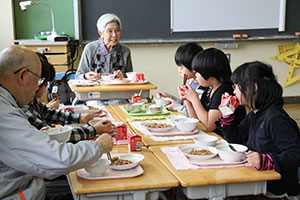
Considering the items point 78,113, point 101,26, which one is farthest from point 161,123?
point 101,26

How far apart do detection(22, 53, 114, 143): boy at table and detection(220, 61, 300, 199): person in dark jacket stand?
790 millimetres

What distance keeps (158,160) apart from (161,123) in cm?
63

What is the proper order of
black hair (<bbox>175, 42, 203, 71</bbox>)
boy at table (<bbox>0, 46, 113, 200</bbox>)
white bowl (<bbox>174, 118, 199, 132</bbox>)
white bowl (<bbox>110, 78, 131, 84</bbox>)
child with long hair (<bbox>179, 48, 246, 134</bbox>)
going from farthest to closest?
white bowl (<bbox>110, 78, 131, 84</bbox>), black hair (<bbox>175, 42, 203, 71</bbox>), child with long hair (<bbox>179, 48, 246, 134</bbox>), white bowl (<bbox>174, 118, 199, 132</bbox>), boy at table (<bbox>0, 46, 113, 200</bbox>)

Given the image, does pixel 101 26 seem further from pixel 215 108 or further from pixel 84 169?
pixel 84 169

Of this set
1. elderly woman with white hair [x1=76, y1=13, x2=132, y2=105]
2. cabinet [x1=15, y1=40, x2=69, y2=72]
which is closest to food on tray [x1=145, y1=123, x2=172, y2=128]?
elderly woman with white hair [x1=76, y1=13, x2=132, y2=105]

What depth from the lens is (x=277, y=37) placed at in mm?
6043

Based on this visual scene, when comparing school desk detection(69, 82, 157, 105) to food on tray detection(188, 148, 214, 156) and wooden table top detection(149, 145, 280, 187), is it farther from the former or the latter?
wooden table top detection(149, 145, 280, 187)

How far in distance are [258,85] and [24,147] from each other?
1140 mm

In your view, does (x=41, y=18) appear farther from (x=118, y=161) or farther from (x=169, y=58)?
(x=118, y=161)

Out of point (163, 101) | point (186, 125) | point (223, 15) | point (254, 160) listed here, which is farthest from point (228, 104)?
point (223, 15)

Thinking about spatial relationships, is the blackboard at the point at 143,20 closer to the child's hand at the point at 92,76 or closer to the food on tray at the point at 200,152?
the child's hand at the point at 92,76

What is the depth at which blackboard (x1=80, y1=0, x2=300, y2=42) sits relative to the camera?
5515mm

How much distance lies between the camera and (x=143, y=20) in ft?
18.7

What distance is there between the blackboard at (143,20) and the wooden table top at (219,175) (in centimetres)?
415
